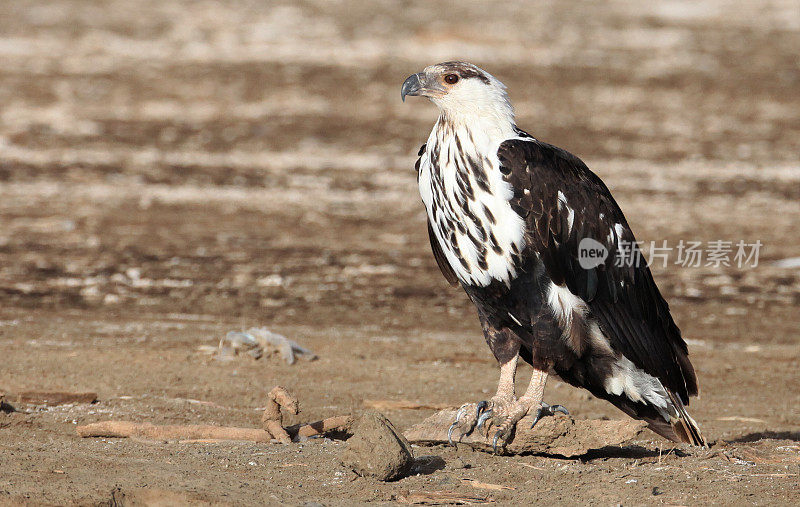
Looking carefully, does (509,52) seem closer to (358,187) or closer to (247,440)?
(358,187)

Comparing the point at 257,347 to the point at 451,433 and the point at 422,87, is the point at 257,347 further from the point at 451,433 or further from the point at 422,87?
the point at 422,87

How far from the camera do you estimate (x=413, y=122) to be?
54.2 feet

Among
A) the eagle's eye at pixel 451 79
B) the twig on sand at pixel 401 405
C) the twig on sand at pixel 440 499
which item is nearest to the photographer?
the twig on sand at pixel 440 499

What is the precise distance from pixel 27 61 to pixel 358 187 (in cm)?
772

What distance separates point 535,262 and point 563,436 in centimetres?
84

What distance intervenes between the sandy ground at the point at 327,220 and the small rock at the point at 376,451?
0.09 metres

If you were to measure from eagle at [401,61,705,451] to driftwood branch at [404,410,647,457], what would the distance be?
50 millimetres

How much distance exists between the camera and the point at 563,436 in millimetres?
5383

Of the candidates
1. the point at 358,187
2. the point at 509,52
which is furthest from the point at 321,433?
the point at 509,52

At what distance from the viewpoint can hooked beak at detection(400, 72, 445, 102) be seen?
18.4 feet

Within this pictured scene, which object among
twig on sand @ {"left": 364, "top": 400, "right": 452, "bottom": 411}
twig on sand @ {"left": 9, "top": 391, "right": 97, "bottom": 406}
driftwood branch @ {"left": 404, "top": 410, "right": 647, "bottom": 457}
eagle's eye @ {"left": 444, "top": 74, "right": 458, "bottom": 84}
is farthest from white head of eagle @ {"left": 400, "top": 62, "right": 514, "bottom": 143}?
twig on sand @ {"left": 9, "top": 391, "right": 97, "bottom": 406}

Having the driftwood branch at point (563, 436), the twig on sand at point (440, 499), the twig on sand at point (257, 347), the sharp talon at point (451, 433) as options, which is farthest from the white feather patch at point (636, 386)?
the twig on sand at point (257, 347)

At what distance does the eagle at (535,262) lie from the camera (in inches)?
207

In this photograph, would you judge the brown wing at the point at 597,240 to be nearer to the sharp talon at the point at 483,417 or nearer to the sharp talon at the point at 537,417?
the sharp talon at the point at 537,417
